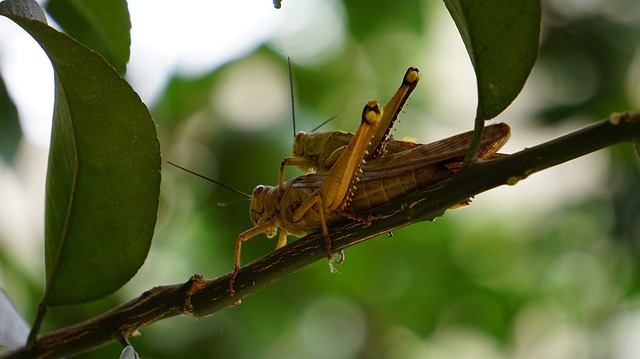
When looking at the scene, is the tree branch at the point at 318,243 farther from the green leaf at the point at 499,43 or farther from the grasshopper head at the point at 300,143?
the grasshopper head at the point at 300,143

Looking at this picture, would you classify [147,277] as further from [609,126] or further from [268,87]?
[609,126]

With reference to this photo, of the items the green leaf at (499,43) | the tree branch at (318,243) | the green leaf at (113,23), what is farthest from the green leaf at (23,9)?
the green leaf at (499,43)

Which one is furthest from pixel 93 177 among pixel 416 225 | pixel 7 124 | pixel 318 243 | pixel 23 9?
pixel 416 225

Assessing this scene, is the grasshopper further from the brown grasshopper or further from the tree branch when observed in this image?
the tree branch

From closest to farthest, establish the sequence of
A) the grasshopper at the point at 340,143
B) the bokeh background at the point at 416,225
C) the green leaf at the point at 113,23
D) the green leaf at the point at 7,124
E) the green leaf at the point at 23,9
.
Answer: the green leaf at the point at 23,9 → the grasshopper at the point at 340,143 → the green leaf at the point at 113,23 → the green leaf at the point at 7,124 → the bokeh background at the point at 416,225

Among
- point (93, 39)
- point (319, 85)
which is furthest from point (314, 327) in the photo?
point (93, 39)

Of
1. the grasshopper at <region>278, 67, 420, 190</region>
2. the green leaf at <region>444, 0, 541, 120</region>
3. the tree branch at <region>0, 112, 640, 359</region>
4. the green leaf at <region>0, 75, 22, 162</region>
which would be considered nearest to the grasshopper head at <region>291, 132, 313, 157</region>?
the grasshopper at <region>278, 67, 420, 190</region>
